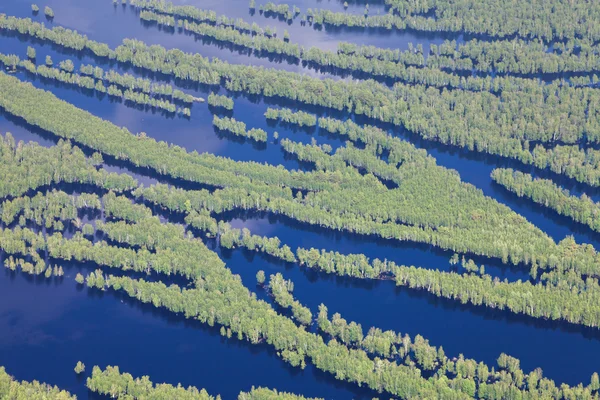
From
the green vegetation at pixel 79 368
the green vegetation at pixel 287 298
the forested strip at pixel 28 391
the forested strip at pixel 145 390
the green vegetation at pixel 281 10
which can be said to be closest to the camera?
the forested strip at pixel 28 391

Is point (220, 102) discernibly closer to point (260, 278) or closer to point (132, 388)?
point (260, 278)

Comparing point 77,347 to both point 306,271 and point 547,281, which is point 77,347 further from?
point 547,281

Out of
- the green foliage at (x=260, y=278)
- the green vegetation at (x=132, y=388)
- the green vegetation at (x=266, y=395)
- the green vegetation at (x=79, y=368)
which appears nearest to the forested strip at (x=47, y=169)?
the green foliage at (x=260, y=278)

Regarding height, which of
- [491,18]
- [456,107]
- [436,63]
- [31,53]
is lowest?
[456,107]

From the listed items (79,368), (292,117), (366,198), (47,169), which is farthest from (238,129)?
(79,368)

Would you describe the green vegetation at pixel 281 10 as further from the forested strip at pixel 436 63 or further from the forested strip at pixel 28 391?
the forested strip at pixel 28 391

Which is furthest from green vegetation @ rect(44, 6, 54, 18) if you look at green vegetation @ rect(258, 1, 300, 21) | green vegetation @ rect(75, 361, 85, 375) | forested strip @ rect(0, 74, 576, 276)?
green vegetation @ rect(75, 361, 85, 375)
